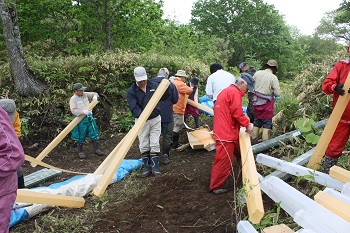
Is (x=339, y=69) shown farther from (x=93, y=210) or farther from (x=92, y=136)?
(x=92, y=136)

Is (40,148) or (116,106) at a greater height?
(116,106)

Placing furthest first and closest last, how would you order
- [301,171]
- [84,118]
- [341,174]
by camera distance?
[84,118]
[301,171]
[341,174]

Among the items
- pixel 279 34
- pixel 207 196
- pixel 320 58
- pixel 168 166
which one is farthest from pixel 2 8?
pixel 279 34

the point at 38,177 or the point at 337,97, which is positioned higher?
the point at 337,97

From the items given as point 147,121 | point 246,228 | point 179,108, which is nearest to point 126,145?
point 147,121

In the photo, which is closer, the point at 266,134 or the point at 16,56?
the point at 266,134

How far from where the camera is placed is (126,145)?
3.92m

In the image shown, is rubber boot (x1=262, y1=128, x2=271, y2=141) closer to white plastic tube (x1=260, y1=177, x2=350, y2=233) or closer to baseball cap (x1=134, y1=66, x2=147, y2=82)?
white plastic tube (x1=260, y1=177, x2=350, y2=233)

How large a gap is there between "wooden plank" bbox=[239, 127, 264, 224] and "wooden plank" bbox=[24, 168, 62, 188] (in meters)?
3.48

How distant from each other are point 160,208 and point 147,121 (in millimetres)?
1633

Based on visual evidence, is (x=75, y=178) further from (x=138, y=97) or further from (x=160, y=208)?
(x=160, y=208)

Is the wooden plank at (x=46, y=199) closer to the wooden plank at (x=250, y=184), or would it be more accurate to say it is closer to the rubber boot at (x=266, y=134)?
the wooden plank at (x=250, y=184)

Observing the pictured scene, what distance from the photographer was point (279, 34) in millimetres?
33500

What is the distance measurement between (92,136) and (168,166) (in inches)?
83.5
